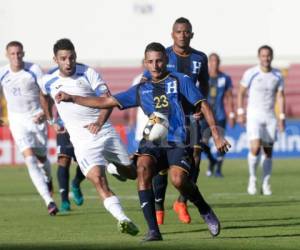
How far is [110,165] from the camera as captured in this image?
575 inches

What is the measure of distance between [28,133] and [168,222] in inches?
140

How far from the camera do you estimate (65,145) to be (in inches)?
681

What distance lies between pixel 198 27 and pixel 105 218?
85.7 feet

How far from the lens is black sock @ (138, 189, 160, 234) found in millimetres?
12305

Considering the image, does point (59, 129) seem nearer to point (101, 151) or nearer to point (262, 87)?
point (101, 151)

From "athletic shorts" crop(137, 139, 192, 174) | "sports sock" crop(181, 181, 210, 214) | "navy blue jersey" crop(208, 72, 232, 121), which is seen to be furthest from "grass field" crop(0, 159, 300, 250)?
"navy blue jersey" crop(208, 72, 232, 121)

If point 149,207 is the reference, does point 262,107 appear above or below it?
below

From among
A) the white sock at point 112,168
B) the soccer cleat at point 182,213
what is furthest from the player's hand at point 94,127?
the soccer cleat at point 182,213

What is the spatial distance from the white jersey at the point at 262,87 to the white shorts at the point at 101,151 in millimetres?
7067

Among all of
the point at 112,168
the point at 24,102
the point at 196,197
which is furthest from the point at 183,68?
the point at 24,102

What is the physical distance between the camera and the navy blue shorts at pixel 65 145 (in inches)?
677

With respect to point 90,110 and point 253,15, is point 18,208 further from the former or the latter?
point 253,15

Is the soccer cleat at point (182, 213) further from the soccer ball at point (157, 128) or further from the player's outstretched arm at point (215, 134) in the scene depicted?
the player's outstretched arm at point (215, 134)

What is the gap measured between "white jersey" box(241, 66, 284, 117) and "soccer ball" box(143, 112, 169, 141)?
8.42 metres
